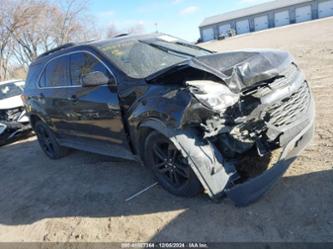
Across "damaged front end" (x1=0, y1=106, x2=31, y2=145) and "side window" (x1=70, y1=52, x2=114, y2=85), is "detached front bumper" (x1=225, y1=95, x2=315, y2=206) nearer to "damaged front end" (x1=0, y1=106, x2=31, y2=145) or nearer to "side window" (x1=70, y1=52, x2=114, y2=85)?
"side window" (x1=70, y1=52, x2=114, y2=85)

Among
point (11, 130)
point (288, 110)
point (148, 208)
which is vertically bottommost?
point (11, 130)

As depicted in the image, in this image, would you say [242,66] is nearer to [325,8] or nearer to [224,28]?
[325,8]

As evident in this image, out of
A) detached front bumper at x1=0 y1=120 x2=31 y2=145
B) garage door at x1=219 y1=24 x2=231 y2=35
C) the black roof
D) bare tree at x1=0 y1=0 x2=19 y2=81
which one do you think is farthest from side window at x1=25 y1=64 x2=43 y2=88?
garage door at x1=219 y1=24 x2=231 y2=35

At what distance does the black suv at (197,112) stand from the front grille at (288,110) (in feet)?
0.04

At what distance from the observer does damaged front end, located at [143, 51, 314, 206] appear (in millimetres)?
3303

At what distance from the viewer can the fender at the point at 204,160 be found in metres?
3.32

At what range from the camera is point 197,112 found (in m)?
Result: 3.26

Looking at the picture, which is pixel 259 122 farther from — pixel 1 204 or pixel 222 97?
pixel 1 204

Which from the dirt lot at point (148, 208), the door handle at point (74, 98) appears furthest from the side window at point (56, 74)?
the dirt lot at point (148, 208)

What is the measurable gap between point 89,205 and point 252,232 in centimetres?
221

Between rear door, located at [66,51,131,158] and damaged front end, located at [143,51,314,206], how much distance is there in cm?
94

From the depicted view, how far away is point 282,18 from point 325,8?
699 centimetres

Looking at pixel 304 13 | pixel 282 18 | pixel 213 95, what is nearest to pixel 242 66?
pixel 213 95

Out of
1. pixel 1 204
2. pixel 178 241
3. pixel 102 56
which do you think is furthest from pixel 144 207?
pixel 1 204
